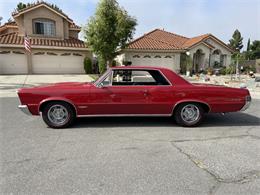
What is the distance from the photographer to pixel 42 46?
21016 mm

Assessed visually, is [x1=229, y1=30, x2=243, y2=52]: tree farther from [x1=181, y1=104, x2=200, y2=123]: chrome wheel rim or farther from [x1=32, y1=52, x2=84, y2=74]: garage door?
[x1=181, y1=104, x2=200, y2=123]: chrome wheel rim

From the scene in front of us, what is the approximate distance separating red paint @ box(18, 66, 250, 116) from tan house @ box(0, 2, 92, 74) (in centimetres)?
1819

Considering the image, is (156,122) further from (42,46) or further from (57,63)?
(57,63)

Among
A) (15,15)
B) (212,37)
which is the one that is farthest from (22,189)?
(212,37)

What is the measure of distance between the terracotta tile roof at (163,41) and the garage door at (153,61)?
1.03 metres

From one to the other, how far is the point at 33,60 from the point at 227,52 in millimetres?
22355

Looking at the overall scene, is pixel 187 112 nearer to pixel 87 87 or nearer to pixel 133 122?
pixel 133 122

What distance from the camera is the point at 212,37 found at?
974 inches

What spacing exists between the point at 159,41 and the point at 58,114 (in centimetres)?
2125

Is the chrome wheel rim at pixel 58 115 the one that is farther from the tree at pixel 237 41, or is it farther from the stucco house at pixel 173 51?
the tree at pixel 237 41

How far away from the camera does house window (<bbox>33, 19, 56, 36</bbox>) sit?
73.1 ft

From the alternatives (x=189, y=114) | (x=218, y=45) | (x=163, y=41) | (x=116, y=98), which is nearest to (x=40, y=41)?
(x=163, y=41)

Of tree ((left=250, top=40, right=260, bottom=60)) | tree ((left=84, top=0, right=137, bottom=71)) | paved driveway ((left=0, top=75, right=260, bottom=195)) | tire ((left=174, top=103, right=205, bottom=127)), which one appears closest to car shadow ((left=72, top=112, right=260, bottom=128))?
paved driveway ((left=0, top=75, right=260, bottom=195))

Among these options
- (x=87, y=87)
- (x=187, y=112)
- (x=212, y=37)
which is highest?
(x=212, y=37)
